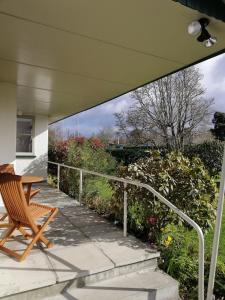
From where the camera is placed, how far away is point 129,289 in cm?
296

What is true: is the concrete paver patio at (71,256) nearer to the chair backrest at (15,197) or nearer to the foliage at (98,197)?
the chair backrest at (15,197)

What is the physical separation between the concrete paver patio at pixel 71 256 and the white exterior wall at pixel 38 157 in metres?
5.83

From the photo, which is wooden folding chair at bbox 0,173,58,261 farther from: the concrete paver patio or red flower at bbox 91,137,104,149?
red flower at bbox 91,137,104,149

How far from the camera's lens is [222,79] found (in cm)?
1962

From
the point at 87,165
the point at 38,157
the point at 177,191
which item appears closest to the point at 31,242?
the point at 177,191

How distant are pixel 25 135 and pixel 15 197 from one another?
24.5 feet

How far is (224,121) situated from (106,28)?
61.0 ft

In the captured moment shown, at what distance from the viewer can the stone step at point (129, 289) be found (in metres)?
2.83

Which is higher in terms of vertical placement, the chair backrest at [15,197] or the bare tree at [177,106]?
the bare tree at [177,106]

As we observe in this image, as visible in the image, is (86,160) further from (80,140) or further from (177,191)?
(177,191)

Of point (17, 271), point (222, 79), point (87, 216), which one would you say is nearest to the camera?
point (17, 271)

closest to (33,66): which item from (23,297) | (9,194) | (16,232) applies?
(9,194)

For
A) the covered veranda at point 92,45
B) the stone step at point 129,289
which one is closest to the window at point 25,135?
the covered veranda at point 92,45

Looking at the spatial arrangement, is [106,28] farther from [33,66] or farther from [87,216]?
[87,216]
